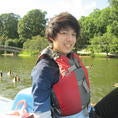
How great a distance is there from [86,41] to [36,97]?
5679cm

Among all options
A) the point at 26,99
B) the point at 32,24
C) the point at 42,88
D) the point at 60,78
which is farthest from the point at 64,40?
the point at 32,24

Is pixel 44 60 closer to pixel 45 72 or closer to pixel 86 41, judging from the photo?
pixel 45 72

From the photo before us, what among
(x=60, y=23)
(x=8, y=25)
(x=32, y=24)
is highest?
(x=60, y=23)

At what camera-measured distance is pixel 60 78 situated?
251 centimetres

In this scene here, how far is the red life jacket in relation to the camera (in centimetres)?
251

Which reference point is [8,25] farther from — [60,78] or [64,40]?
[60,78]

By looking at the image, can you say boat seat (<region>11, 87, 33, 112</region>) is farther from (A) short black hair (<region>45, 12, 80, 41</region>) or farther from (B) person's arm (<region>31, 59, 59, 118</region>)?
(A) short black hair (<region>45, 12, 80, 41</region>)

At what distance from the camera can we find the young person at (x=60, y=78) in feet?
8.00

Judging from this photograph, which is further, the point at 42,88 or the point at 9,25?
the point at 9,25

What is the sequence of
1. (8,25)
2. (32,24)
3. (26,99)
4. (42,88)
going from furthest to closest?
(8,25) < (32,24) < (26,99) < (42,88)

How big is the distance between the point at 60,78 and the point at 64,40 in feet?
0.91

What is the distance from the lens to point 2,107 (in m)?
3.54

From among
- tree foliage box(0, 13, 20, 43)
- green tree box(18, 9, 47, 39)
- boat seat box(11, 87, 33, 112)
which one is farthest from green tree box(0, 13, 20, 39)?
boat seat box(11, 87, 33, 112)

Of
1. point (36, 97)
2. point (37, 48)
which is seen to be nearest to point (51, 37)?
point (36, 97)
